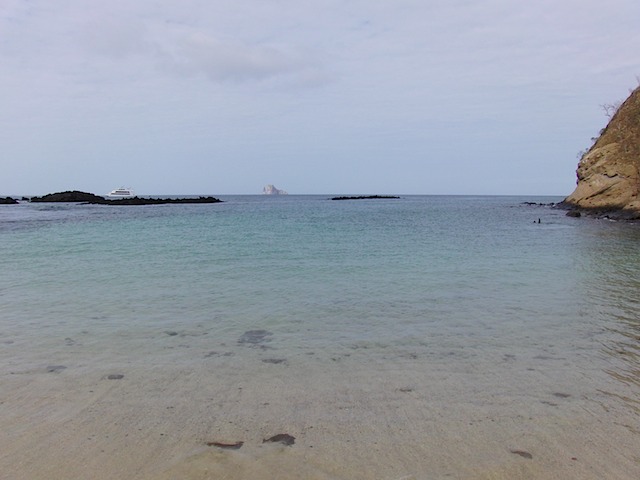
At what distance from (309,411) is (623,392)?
3.82 m

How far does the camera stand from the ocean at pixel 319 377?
14.1 ft

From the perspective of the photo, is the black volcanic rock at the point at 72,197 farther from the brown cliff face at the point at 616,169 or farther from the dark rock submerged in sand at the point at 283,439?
the dark rock submerged in sand at the point at 283,439

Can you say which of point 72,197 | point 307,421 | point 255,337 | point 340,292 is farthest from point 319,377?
point 72,197

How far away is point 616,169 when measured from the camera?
46.5 m

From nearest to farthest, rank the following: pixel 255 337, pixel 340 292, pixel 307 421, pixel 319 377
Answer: pixel 307 421 < pixel 319 377 < pixel 255 337 < pixel 340 292

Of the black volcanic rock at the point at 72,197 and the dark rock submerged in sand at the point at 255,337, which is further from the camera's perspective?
the black volcanic rock at the point at 72,197

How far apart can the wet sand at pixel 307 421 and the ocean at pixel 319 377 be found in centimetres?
2

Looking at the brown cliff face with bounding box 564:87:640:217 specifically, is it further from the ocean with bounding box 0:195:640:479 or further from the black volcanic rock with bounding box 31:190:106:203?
the black volcanic rock with bounding box 31:190:106:203

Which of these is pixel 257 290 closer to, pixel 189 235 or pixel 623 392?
pixel 623 392

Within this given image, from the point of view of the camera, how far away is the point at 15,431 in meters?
4.76

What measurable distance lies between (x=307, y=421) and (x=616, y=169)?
170 feet

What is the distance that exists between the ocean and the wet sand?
2cm

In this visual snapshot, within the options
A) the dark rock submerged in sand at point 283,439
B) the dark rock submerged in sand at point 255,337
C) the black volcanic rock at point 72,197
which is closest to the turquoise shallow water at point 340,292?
the dark rock submerged in sand at point 255,337

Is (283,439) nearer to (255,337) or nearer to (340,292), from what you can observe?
(255,337)
